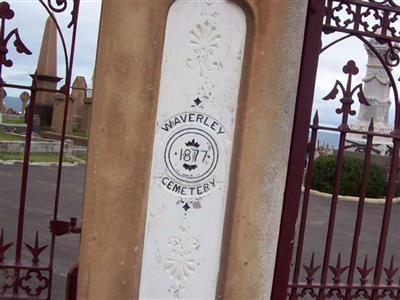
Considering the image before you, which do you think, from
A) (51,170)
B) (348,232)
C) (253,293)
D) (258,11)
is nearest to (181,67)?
(258,11)

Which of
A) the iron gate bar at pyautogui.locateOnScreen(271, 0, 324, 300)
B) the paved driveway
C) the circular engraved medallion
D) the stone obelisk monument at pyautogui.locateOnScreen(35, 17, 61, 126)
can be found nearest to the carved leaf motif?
the circular engraved medallion

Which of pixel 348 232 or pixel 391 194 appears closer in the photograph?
pixel 391 194

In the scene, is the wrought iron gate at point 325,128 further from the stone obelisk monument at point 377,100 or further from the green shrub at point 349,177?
the stone obelisk monument at point 377,100

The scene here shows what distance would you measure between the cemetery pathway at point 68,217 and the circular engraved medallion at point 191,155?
2.33 meters

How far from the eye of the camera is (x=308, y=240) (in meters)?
7.45

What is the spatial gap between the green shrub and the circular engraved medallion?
8.12m

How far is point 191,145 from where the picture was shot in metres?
2.53

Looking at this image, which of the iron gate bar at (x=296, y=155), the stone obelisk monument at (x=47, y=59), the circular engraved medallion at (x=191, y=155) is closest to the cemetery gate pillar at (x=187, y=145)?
the circular engraved medallion at (x=191, y=155)

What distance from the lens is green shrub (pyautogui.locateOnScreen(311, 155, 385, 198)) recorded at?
33.7 ft

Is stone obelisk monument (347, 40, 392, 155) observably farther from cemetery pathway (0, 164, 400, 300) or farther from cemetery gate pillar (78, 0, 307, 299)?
cemetery gate pillar (78, 0, 307, 299)

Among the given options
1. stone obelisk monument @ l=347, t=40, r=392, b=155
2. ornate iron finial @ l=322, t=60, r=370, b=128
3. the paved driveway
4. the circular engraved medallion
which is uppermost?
stone obelisk monument @ l=347, t=40, r=392, b=155

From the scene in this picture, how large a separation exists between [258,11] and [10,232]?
4672mm

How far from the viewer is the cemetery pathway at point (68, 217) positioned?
5.81 metres

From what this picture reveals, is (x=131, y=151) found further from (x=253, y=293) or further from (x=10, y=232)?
(x=10, y=232)
